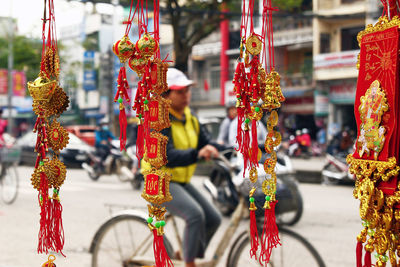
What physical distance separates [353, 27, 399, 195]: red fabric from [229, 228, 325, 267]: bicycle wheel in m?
1.37

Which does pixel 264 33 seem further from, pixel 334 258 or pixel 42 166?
pixel 334 258

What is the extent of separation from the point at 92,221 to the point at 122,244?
9.39ft

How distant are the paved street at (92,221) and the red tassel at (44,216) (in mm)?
1254

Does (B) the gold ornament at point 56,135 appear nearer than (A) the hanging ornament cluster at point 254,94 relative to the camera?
No

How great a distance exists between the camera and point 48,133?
138 cm

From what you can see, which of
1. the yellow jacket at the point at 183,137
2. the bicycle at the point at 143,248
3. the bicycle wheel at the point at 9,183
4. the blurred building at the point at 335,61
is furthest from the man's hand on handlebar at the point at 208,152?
the blurred building at the point at 335,61

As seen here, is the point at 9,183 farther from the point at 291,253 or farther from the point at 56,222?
the point at 56,222


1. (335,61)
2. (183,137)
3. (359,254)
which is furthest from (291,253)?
(335,61)

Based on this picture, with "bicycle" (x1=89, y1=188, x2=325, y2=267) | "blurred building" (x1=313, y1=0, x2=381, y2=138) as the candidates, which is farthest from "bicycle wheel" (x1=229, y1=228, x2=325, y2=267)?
"blurred building" (x1=313, y1=0, x2=381, y2=138)

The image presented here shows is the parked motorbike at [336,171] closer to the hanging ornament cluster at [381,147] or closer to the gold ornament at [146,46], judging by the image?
the hanging ornament cluster at [381,147]

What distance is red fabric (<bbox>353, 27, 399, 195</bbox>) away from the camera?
1205mm

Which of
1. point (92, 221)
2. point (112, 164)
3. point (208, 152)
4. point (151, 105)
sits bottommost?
point (92, 221)

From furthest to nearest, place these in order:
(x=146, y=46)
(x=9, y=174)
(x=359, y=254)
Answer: (x=9, y=174), (x=359, y=254), (x=146, y=46)

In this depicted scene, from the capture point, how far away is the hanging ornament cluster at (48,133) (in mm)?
1356
